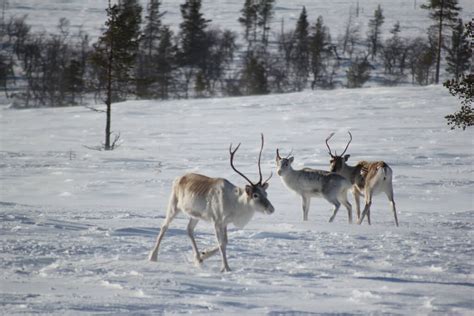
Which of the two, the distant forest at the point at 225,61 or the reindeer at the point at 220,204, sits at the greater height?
the distant forest at the point at 225,61

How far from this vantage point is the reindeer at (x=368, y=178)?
11766 millimetres

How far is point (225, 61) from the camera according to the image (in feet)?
253

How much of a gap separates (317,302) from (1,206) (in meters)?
8.10

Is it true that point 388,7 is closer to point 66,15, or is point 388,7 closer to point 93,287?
point 66,15

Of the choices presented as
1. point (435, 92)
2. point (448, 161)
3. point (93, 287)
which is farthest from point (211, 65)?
point (93, 287)

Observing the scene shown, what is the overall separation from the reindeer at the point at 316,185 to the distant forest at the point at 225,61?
36.7 metres

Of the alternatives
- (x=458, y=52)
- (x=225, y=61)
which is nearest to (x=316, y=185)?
(x=458, y=52)

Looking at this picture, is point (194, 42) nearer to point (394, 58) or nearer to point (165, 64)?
point (165, 64)

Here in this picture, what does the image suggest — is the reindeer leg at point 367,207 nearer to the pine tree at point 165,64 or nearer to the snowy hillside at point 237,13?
the pine tree at point 165,64

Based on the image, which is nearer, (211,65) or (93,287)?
(93,287)

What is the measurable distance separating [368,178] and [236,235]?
3.93 meters

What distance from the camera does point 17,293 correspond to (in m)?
5.79

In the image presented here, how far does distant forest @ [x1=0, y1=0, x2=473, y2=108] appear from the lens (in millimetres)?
58344

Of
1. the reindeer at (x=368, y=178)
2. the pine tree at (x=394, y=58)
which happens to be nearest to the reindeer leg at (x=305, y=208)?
the reindeer at (x=368, y=178)
